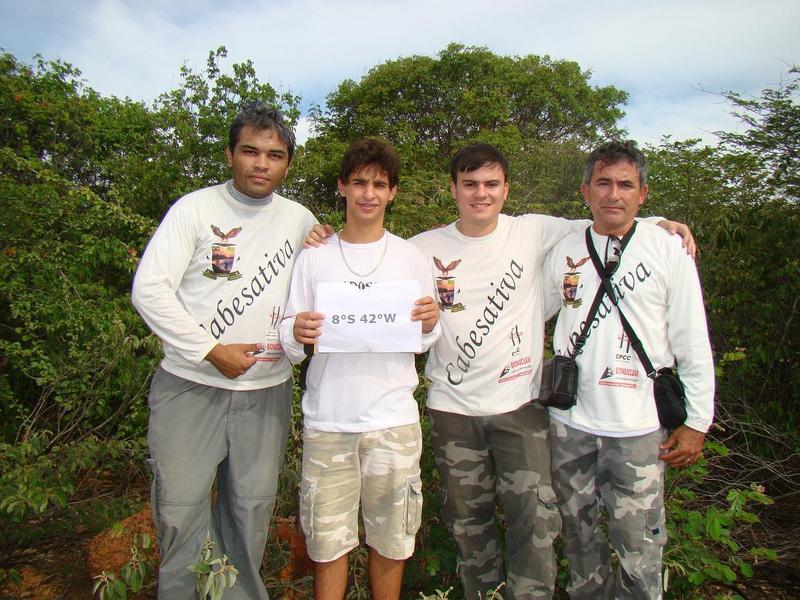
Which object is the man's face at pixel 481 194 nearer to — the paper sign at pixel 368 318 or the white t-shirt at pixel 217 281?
the paper sign at pixel 368 318

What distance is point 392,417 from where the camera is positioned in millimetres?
2688

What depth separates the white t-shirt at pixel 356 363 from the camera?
268 cm

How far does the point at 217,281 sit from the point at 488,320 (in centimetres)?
136

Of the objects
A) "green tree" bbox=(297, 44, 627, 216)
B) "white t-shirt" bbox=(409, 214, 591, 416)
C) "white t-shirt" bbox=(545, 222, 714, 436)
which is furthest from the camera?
"green tree" bbox=(297, 44, 627, 216)

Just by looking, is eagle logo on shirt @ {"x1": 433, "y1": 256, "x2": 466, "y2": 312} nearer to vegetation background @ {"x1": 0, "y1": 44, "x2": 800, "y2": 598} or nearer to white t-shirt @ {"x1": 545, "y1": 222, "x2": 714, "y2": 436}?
white t-shirt @ {"x1": 545, "y1": 222, "x2": 714, "y2": 436}

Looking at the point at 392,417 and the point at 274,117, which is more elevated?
the point at 274,117

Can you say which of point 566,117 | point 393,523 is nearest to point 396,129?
point 566,117

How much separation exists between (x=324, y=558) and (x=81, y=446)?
2.44m

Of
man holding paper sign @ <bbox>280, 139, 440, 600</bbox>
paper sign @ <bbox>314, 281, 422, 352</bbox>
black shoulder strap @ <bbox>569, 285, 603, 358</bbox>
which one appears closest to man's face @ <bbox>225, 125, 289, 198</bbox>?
man holding paper sign @ <bbox>280, 139, 440, 600</bbox>

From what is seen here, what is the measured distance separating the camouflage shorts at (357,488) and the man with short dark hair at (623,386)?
30.2 inches

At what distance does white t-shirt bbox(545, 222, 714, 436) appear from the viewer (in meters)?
2.65

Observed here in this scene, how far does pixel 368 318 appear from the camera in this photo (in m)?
2.67

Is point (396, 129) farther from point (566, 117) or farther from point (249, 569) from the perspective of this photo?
point (249, 569)

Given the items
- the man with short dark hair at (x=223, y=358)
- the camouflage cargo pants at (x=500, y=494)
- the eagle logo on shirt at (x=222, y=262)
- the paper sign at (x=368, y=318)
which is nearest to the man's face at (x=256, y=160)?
the man with short dark hair at (x=223, y=358)
